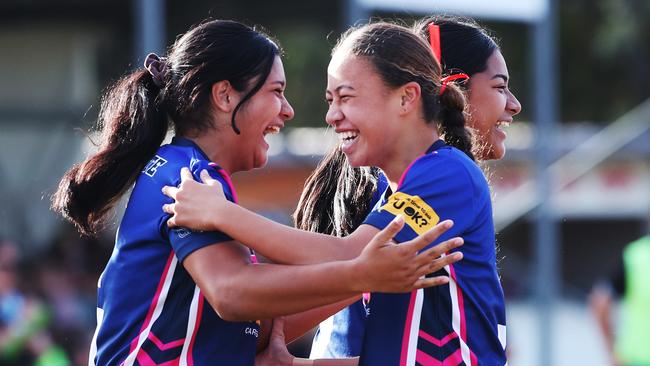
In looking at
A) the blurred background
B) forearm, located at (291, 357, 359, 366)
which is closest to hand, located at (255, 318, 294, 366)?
forearm, located at (291, 357, 359, 366)

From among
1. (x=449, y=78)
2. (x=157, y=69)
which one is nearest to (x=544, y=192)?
A: (x=449, y=78)

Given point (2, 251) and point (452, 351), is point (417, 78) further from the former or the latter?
point (2, 251)

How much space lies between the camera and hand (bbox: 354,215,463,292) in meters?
2.95

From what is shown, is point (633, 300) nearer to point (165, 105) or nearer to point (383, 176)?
point (383, 176)

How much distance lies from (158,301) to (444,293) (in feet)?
2.62

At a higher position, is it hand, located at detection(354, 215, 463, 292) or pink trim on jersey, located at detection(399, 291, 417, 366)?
hand, located at detection(354, 215, 463, 292)

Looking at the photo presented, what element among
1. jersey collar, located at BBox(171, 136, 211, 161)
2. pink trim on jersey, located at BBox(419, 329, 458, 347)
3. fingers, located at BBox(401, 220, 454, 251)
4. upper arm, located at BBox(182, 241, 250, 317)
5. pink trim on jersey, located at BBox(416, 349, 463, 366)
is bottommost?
pink trim on jersey, located at BBox(416, 349, 463, 366)

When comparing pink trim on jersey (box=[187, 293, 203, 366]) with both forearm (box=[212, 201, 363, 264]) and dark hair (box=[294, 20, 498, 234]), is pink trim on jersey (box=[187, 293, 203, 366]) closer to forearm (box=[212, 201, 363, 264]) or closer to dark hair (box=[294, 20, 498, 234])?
forearm (box=[212, 201, 363, 264])

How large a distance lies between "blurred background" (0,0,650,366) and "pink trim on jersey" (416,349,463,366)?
4558mm

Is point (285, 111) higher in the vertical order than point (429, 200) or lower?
higher

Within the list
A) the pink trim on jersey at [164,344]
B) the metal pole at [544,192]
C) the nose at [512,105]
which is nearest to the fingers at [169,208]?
the pink trim on jersey at [164,344]

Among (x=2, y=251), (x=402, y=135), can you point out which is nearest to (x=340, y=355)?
(x=402, y=135)

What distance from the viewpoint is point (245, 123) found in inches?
139

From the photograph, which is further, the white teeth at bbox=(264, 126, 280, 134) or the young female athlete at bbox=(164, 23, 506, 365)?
the white teeth at bbox=(264, 126, 280, 134)
